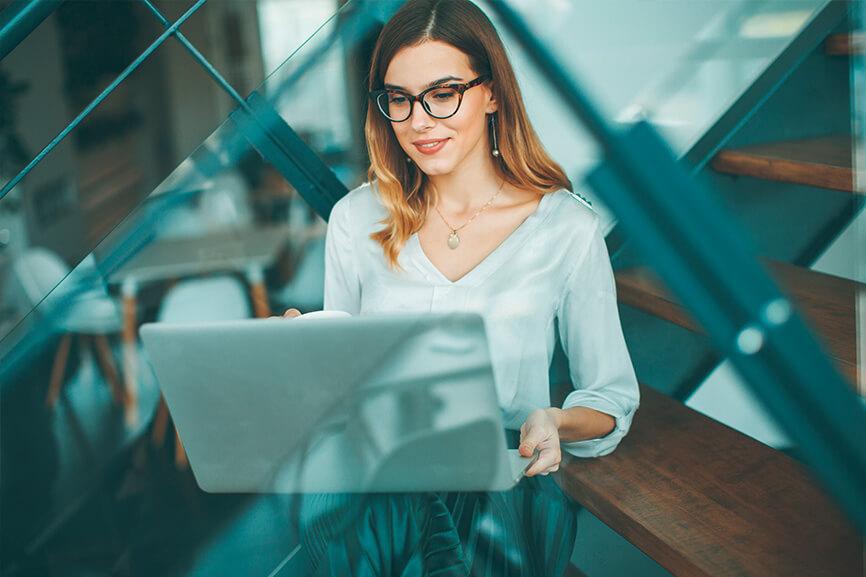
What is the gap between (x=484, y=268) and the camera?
96cm

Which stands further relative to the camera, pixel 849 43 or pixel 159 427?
pixel 159 427

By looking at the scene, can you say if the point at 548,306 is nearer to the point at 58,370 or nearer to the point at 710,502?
the point at 710,502

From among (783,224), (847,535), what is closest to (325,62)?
(783,224)

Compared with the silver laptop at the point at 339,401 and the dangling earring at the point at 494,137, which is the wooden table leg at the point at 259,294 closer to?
the dangling earring at the point at 494,137

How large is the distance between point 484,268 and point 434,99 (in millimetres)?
191

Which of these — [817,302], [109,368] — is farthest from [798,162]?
[109,368]

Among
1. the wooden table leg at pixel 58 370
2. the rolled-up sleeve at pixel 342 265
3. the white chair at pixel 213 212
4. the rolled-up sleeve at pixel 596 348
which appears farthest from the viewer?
the white chair at pixel 213 212

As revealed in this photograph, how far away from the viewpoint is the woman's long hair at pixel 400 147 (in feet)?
3.03

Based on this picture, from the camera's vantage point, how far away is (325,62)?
123 centimetres

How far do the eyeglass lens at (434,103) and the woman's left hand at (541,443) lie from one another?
34 centimetres

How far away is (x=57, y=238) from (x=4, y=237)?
50 centimetres

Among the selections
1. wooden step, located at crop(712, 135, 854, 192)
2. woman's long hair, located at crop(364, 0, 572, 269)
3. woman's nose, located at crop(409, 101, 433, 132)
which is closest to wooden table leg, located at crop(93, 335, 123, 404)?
woman's long hair, located at crop(364, 0, 572, 269)

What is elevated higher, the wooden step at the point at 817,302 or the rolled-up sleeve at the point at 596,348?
the wooden step at the point at 817,302

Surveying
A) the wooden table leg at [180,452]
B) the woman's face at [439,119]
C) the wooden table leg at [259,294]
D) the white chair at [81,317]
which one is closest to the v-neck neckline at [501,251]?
the woman's face at [439,119]
